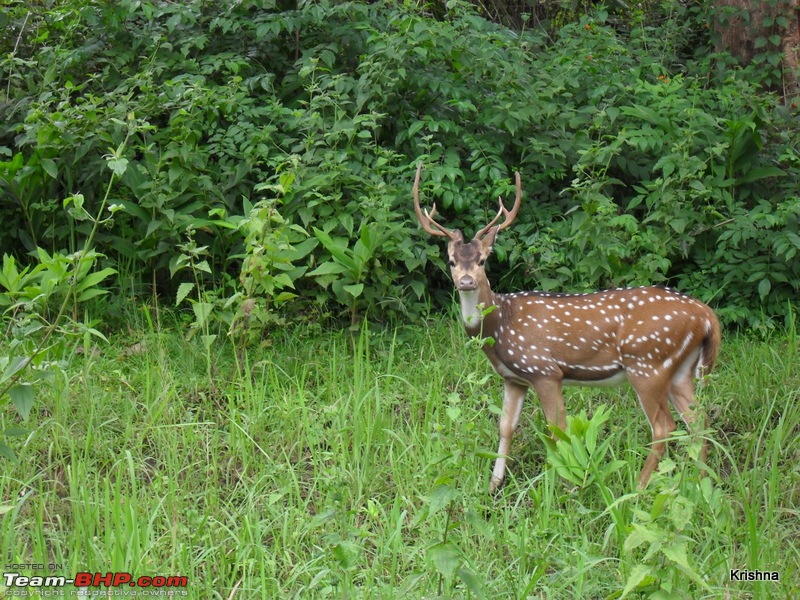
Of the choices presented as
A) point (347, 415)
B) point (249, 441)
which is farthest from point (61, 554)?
point (347, 415)

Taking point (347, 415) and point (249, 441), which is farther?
point (347, 415)

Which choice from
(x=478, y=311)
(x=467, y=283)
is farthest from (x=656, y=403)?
(x=467, y=283)

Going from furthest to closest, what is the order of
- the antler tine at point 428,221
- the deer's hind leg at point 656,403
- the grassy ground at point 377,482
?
1. the antler tine at point 428,221
2. the deer's hind leg at point 656,403
3. the grassy ground at point 377,482

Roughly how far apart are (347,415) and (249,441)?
2.02 ft

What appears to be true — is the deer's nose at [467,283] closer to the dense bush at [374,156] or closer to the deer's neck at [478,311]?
the deer's neck at [478,311]

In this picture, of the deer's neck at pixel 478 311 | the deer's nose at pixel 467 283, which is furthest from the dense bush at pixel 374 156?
the deer's nose at pixel 467 283

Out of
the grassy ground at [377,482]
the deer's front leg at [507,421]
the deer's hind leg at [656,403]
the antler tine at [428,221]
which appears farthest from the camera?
the antler tine at [428,221]

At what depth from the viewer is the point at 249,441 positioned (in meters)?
5.40

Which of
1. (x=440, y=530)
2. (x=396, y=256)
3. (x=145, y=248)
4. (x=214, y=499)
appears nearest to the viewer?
(x=440, y=530)

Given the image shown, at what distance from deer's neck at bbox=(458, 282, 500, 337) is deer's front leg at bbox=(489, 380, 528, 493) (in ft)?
1.08

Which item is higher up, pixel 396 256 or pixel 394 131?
pixel 394 131

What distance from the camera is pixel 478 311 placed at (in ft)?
18.0

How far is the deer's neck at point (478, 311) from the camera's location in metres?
5.47

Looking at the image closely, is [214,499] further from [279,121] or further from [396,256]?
[279,121]
